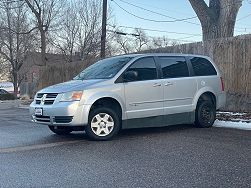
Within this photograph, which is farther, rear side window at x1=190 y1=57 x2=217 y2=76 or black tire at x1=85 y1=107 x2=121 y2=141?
rear side window at x1=190 y1=57 x2=217 y2=76

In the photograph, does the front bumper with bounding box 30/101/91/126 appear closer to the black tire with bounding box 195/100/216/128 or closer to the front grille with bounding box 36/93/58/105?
the front grille with bounding box 36/93/58/105

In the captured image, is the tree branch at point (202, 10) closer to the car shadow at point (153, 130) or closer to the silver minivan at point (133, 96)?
the silver minivan at point (133, 96)

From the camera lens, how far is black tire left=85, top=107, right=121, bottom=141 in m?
8.05

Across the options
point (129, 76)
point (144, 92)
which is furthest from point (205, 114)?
point (129, 76)

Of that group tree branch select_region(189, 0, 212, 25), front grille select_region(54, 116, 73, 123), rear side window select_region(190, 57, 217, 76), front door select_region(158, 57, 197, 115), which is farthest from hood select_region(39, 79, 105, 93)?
tree branch select_region(189, 0, 212, 25)

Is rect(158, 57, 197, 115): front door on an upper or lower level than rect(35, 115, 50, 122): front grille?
upper

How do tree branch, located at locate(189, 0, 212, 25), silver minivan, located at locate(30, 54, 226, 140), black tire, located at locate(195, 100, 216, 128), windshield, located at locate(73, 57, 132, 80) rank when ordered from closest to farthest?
silver minivan, located at locate(30, 54, 226, 140)
windshield, located at locate(73, 57, 132, 80)
black tire, located at locate(195, 100, 216, 128)
tree branch, located at locate(189, 0, 212, 25)

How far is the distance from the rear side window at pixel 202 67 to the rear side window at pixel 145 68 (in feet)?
4.20

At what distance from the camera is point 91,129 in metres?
8.06

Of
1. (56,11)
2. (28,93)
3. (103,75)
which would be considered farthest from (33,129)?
(56,11)

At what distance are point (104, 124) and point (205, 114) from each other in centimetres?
292

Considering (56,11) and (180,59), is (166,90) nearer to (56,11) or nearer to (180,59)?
(180,59)

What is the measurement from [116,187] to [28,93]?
3120 centimetres

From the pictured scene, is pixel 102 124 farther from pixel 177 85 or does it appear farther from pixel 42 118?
pixel 177 85
